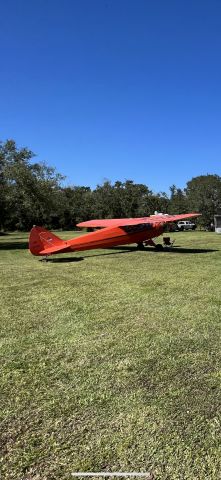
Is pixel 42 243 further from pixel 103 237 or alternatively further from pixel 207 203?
pixel 207 203

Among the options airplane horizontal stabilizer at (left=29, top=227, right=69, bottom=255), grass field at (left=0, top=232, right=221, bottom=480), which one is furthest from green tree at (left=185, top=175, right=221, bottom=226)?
grass field at (left=0, top=232, right=221, bottom=480)

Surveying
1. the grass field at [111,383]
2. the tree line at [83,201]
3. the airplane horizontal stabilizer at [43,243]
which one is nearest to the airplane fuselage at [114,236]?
the airplane horizontal stabilizer at [43,243]

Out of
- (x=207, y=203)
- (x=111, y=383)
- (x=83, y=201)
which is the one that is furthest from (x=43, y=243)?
(x=83, y=201)

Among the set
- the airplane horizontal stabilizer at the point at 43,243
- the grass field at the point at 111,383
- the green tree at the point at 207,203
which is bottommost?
the grass field at the point at 111,383

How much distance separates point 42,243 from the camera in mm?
17359

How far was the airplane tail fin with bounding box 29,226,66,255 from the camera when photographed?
1702 centimetres

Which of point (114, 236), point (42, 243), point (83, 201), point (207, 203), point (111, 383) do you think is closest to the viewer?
point (111, 383)

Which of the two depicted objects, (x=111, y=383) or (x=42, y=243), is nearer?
(x=111, y=383)

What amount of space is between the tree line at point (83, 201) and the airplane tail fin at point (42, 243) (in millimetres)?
27094

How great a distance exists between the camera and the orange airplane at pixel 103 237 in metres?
17.2

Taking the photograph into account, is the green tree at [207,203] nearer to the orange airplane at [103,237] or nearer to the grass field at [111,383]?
the orange airplane at [103,237]

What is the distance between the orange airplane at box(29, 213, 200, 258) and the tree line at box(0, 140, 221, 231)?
76.2 ft

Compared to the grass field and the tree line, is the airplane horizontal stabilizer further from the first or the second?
the tree line

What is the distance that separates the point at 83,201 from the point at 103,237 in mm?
57117
